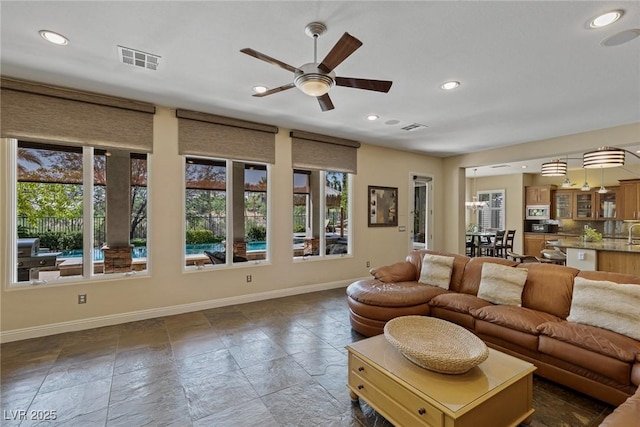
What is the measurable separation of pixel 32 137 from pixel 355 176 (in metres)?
4.73

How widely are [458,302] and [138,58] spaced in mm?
4076

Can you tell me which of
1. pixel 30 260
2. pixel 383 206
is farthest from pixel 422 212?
pixel 30 260

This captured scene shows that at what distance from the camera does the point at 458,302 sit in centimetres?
332

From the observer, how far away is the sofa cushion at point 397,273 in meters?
4.16

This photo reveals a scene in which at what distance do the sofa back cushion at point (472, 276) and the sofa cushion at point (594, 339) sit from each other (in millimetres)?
1041

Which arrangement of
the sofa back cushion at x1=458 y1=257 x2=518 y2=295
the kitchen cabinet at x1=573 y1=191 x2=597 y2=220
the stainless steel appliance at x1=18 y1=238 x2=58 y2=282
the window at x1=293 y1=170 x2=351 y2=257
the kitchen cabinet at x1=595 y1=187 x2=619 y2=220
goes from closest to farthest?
1. the stainless steel appliance at x1=18 y1=238 x2=58 y2=282
2. the sofa back cushion at x1=458 y1=257 x2=518 y2=295
3. the window at x1=293 y1=170 x2=351 y2=257
4. the kitchen cabinet at x1=595 y1=187 x2=619 y2=220
5. the kitchen cabinet at x1=573 y1=191 x2=597 y2=220

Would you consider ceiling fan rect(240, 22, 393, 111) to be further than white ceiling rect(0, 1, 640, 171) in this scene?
No

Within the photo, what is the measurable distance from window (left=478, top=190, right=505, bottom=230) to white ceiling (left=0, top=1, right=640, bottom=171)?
6.04 metres

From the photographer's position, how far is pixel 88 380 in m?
2.59

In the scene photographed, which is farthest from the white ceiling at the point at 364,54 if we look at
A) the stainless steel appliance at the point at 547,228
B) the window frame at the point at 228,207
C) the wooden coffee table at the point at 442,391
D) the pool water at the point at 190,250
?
the stainless steel appliance at the point at 547,228

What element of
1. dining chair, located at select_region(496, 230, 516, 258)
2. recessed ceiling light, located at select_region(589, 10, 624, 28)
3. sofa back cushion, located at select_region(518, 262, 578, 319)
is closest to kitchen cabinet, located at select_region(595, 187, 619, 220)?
dining chair, located at select_region(496, 230, 516, 258)

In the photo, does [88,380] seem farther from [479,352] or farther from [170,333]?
[479,352]

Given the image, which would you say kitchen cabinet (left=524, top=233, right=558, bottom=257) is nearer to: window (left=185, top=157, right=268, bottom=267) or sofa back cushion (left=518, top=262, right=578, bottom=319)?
sofa back cushion (left=518, top=262, right=578, bottom=319)

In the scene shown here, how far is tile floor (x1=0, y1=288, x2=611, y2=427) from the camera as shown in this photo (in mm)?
2150
